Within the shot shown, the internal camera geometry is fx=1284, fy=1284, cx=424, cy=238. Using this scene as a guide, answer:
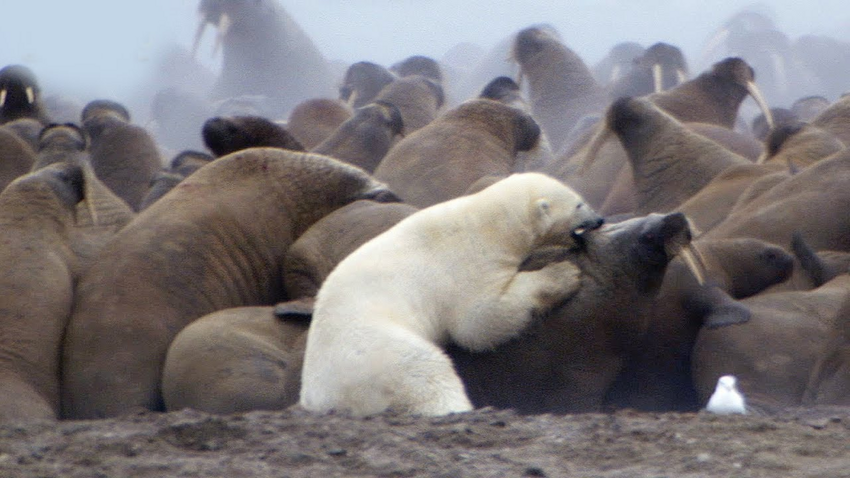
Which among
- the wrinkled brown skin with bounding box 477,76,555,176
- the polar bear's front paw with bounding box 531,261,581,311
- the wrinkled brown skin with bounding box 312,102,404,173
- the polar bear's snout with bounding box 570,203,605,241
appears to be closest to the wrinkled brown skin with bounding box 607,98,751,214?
the wrinkled brown skin with bounding box 477,76,555,176

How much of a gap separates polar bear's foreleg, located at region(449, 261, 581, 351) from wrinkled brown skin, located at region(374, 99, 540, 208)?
2938 mm

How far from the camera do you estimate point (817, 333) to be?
4684 millimetres

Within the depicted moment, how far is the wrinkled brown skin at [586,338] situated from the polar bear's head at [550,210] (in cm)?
9

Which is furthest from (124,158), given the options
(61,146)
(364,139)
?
(364,139)

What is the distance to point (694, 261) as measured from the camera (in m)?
4.67

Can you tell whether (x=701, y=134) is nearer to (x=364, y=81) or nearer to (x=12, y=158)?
(x=12, y=158)

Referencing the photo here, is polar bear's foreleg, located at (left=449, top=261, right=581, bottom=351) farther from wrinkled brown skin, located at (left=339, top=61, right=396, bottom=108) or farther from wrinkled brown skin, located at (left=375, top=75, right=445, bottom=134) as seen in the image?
wrinkled brown skin, located at (left=339, top=61, right=396, bottom=108)

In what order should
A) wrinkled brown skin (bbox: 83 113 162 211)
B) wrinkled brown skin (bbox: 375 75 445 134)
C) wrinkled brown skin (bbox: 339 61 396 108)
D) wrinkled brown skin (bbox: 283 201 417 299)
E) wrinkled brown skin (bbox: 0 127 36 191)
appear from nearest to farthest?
wrinkled brown skin (bbox: 283 201 417 299) → wrinkled brown skin (bbox: 0 127 36 191) → wrinkled brown skin (bbox: 83 113 162 211) → wrinkled brown skin (bbox: 375 75 445 134) → wrinkled brown skin (bbox: 339 61 396 108)

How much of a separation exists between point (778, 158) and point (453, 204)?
3.30 metres

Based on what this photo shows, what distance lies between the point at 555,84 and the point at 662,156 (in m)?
6.82

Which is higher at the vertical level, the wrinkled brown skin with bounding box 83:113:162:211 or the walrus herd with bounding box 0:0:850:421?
the walrus herd with bounding box 0:0:850:421

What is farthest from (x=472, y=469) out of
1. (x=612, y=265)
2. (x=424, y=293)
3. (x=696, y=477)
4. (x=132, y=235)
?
(x=132, y=235)

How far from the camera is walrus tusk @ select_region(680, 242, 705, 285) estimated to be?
4507mm

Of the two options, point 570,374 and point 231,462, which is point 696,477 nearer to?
point 231,462
